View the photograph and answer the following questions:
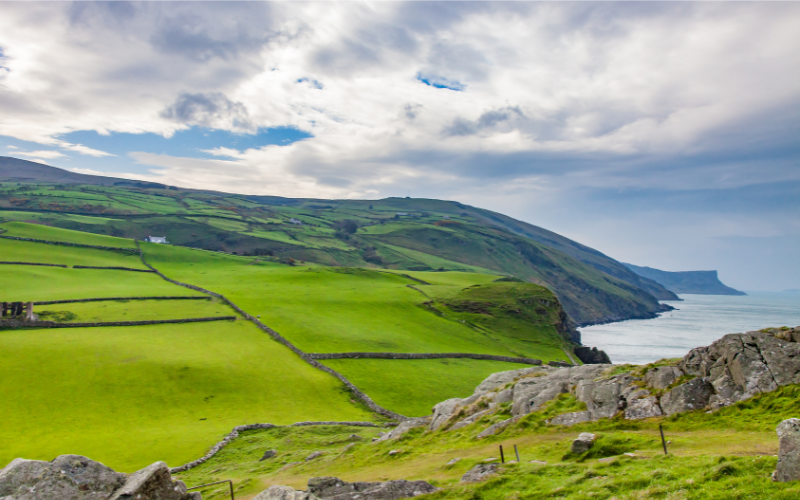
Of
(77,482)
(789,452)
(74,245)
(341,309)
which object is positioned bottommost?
(341,309)

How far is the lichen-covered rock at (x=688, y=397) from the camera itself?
21.5m

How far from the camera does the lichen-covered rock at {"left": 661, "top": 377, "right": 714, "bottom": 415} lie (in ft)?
70.5

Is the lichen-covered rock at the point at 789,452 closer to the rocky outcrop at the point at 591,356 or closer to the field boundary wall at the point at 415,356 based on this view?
the field boundary wall at the point at 415,356

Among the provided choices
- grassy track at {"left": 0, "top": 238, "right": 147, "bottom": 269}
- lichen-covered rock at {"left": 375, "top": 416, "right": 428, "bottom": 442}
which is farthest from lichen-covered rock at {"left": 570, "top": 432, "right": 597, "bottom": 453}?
grassy track at {"left": 0, "top": 238, "right": 147, "bottom": 269}

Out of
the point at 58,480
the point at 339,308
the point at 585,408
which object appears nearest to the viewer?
the point at 58,480

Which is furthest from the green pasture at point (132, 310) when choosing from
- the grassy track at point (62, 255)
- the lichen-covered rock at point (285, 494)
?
the lichen-covered rock at point (285, 494)

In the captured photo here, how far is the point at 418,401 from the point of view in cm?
5803

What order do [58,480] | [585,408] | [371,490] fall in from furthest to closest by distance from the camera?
[585,408] → [371,490] → [58,480]

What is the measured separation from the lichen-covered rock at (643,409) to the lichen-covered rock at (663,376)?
1.10m

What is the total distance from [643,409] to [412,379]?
4507 cm

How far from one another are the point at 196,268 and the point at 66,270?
34.4 meters

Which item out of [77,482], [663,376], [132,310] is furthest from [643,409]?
[132,310]

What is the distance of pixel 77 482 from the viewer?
16.7 m

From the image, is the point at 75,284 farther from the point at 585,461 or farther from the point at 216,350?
the point at 585,461
